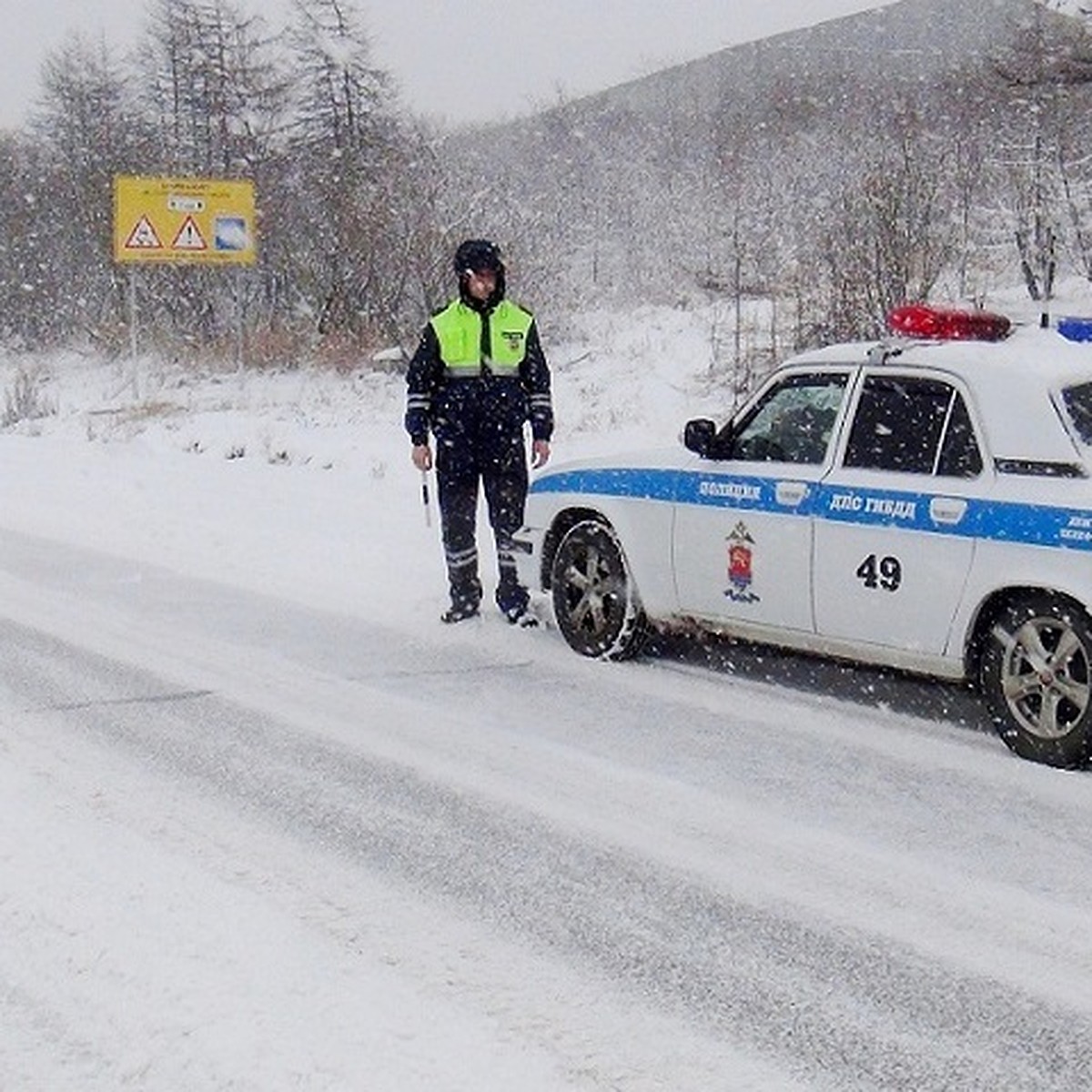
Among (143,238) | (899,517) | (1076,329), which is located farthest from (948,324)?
(143,238)

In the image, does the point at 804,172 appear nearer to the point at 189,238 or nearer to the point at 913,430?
the point at 189,238

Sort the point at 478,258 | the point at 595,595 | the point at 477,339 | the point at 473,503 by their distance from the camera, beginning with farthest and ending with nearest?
the point at 473,503, the point at 477,339, the point at 478,258, the point at 595,595

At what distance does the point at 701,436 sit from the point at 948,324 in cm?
122

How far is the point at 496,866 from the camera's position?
4.61 metres

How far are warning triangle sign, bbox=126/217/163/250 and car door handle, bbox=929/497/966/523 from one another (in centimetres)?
2288

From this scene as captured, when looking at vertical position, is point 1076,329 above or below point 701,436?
above

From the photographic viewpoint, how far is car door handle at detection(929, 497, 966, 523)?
230 inches

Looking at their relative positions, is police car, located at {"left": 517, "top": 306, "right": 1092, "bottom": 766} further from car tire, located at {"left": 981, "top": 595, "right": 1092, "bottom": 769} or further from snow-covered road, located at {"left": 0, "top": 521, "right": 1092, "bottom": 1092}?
snow-covered road, located at {"left": 0, "top": 521, "right": 1092, "bottom": 1092}

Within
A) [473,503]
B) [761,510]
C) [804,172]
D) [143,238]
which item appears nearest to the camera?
[761,510]

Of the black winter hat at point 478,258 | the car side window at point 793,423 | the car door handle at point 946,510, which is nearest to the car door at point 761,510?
the car side window at point 793,423

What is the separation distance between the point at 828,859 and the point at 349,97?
4419cm

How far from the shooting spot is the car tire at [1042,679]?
5504mm

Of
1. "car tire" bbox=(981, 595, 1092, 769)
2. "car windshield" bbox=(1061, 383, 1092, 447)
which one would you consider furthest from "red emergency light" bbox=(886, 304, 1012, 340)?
"car tire" bbox=(981, 595, 1092, 769)

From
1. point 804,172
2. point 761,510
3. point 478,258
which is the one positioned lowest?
point 761,510
